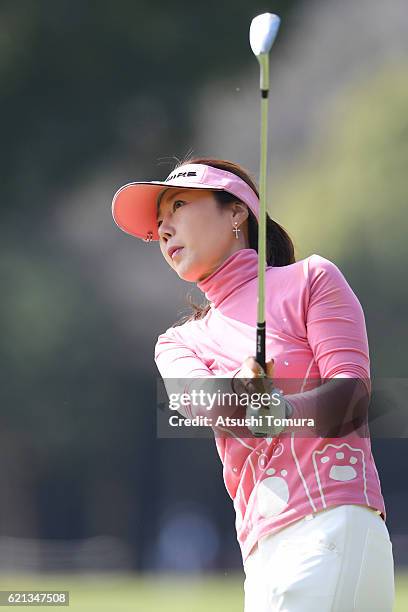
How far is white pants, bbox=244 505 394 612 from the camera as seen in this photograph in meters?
1.20

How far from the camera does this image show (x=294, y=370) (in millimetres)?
1323

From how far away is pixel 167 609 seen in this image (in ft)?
13.4

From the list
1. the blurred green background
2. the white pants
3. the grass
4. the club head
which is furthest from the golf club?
the blurred green background

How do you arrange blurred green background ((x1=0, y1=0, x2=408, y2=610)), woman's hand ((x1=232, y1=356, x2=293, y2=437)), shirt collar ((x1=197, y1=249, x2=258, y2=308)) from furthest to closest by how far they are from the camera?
blurred green background ((x1=0, y1=0, x2=408, y2=610)) → shirt collar ((x1=197, y1=249, x2=258, y2=308)) → woman's hand ((x1=232, y1=356, x2=293, y2=437))

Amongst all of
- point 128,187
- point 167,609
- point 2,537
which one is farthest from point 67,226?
point 128,187

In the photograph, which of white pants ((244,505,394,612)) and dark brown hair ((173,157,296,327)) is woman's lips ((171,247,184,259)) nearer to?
dark brown hair ((173,157,296,327))

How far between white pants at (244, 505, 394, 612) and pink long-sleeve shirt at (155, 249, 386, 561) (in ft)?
0.06

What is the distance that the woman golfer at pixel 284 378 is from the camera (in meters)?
1.22

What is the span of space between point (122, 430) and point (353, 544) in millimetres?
3924

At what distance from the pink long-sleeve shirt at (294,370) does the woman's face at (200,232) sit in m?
0.09

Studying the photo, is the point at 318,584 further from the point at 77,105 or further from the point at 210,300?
the point at 77,105

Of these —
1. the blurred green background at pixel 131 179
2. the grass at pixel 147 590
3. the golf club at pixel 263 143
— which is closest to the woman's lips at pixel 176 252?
the golf club at pixel 263 143

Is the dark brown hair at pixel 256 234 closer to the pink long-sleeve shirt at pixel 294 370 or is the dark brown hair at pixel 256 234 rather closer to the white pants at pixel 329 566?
the pink long-sleeve shirt at pixel 294 370

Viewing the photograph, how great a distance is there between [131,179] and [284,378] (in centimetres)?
412
